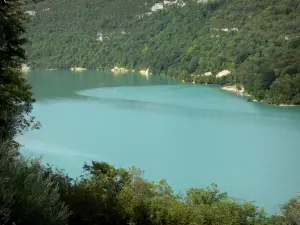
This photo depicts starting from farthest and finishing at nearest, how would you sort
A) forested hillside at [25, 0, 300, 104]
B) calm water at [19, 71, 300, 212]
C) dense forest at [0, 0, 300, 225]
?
forested hillside at [25, 0, 300, 104] < calm water at [19, 71, 300, 212] < dense forest at [0, 0, 300, 225]

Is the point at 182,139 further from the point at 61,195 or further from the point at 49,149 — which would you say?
the point at 61,195

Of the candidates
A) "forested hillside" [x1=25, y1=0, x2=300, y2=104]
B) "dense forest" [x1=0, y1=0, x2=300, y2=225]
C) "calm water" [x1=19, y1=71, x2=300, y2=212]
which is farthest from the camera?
"forested hillside" [x1=25, y1=0, x2=300, y2=104]

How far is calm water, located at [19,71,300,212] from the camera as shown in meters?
19.0

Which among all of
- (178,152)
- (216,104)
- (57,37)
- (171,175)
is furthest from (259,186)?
(57,37)

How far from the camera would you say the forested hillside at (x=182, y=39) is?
4850 centimetres

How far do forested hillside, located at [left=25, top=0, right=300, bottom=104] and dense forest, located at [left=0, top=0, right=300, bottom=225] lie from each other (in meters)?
32.3

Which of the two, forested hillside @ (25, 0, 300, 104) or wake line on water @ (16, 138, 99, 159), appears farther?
forested hillside @ (25, 0, 300, 104)

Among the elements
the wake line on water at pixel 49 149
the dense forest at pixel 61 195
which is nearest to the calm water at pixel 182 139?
the wake line on water at pixel 49 149

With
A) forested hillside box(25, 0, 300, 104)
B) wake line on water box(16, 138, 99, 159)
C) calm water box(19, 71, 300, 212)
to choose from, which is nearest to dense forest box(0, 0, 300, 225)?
calm water box(19, 71, 300, 212)

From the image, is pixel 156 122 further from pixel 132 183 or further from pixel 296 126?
pixel 132 183

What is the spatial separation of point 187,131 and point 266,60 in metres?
24.2

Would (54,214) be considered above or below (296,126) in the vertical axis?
above

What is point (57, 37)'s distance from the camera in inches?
3856

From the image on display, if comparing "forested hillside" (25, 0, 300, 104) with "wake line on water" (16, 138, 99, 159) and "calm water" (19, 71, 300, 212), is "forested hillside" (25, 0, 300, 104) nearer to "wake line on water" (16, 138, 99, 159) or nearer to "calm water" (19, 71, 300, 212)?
"calm water" (19, 71, 300, 212)
